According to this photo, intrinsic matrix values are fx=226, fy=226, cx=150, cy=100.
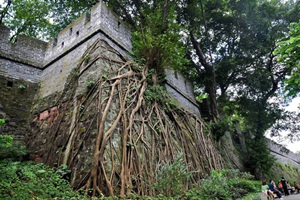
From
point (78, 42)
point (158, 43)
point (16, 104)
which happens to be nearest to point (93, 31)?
point (78, 42)

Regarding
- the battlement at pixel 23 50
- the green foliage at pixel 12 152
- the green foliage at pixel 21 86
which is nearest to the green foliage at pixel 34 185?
the green foliage at pixel 12 152

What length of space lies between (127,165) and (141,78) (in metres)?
2.76

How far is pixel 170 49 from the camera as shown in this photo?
265 inches

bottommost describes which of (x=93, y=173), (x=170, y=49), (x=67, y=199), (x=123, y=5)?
(x=67, y=199)

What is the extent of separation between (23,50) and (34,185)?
16.4 feet

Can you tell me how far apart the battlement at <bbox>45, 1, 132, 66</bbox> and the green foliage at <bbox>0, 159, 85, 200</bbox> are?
12.5 ft

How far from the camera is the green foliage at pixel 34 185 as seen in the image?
297 centimetres

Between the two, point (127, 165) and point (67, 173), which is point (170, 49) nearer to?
point (127, 165)

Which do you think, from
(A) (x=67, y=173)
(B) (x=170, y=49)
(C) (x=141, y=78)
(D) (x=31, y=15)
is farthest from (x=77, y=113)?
(D) (x=31, y=15)

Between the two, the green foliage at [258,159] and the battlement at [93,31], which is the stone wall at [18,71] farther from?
the green foliage at [258,159]

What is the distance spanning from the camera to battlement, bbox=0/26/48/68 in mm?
6559

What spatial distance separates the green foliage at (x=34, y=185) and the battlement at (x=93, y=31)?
3812mm

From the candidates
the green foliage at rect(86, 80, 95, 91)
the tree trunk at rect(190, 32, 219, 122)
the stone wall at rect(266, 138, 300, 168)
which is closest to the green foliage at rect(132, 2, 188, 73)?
the green foliage at rect(86, 80, 95, 91)

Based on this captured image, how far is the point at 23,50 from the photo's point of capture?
6.93m
